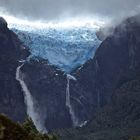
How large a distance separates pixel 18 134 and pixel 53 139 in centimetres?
2097

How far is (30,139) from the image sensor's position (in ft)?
102

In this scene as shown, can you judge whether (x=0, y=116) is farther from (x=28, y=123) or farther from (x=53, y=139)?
(x=53, y=139)

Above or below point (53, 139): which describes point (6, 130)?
above

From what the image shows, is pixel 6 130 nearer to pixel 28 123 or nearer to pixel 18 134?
pixel 18 134

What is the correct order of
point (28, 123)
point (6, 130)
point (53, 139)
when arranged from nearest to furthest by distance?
point (6, 130), point (28, 123), point (53, 139)

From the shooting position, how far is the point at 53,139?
5081 centimetres

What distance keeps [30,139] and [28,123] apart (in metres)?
11.6

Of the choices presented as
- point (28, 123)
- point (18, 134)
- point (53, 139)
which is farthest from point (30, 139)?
point (53, 139)

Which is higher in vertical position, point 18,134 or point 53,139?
point 18,134

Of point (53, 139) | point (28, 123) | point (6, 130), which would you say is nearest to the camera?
point (6, 130)

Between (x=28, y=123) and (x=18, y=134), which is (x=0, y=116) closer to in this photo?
(x=18, y=134)

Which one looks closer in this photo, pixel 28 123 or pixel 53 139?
pixel 28 123

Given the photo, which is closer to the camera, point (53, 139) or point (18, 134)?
point (18, 134)

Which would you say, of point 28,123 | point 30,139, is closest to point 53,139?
point 28,123
